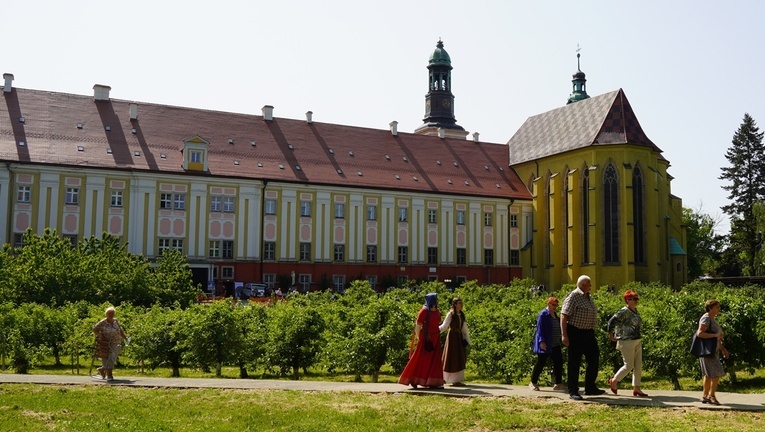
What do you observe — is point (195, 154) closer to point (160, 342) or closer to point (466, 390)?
point (160, 342)

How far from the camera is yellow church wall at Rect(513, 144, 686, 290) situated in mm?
55406

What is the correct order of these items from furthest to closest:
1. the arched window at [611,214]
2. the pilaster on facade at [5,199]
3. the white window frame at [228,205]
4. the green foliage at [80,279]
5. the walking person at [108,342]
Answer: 1. the arched window at [611,214]
2. the white window frame at [228,205]
3. the pilaster on facade at [5,199]
4. the green foliage at [80,279]
5. the walking person at [108,342]

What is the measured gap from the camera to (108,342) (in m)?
16.0

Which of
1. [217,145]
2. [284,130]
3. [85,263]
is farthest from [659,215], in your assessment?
[85,263]

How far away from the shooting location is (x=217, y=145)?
175 ft

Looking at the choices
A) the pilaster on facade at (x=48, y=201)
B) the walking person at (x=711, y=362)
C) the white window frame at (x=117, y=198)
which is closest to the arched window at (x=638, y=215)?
the white window frame at (x=117, y=198)

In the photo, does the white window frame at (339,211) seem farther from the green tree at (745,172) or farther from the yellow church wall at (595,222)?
the green tree at (745,172)

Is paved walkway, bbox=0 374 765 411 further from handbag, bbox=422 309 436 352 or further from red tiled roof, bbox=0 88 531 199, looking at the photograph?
red tiled roof, bbox=0 88 531 199

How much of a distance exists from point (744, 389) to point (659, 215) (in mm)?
45181

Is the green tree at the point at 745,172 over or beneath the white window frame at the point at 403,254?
over

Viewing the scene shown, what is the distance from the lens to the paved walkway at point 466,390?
11656 mm

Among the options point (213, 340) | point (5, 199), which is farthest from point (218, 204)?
point (213, 340)

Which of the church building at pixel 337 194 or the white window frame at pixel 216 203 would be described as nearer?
the church building at pixel 337 194

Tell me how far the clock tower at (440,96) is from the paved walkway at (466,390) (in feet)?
214
